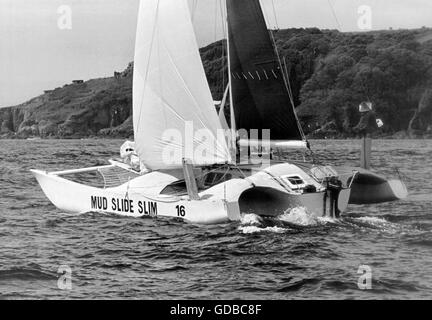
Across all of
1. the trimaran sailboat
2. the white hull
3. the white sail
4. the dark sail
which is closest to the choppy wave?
the white hull

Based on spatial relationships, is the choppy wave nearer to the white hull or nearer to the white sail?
the white hull

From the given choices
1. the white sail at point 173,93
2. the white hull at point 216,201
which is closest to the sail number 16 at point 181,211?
the white hull at point 216,201

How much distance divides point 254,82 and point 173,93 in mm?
2891

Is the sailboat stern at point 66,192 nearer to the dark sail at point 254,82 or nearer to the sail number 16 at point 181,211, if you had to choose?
the sail number 16 at point 181,211

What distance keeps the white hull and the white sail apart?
1.08m

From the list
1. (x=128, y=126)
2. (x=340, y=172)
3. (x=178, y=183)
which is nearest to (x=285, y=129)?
(x=340, y=172)

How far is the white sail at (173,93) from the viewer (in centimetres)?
2198

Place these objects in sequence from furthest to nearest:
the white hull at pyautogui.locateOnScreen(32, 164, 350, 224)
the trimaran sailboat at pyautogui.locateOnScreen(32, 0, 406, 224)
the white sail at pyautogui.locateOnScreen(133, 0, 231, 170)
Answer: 1. the white sail at pyautogui.locateOnScreen(133, 0, 231, 170)
2. the trimaran sailboat at pyautogui.locateOnScreen(32, 0, 406, 224)
3. the white hull at pyautogui.locateOnScreen(32, 164, 350, 224)

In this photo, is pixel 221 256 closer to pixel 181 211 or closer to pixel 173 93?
pixel 181 211

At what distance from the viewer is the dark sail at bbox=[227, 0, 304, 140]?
23.6 meters

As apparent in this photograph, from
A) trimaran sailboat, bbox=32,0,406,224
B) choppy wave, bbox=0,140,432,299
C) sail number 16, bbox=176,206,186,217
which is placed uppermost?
trimaran sailboat, bbox=32,0,406,224

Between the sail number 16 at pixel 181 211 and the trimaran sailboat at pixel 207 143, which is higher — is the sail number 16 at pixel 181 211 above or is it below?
below

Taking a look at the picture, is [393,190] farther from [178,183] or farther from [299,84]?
[299,84]

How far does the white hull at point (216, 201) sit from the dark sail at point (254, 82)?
277 cm
